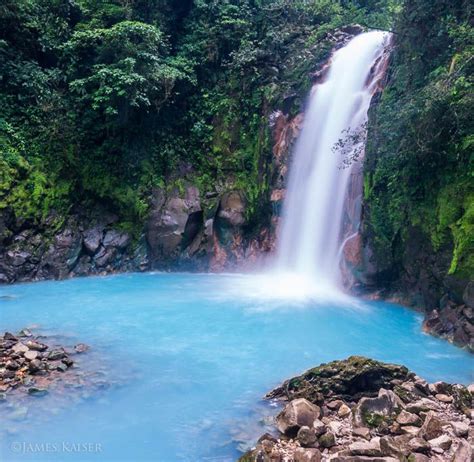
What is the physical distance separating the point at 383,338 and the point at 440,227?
2.34 m

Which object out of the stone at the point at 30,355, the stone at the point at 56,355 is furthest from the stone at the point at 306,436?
the stone at the point at 30,355

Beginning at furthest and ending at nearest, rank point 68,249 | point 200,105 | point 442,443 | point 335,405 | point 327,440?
1. point 200,105
2. point 68,249
3. point 335,405
4. point 327,440
5. point 442,443

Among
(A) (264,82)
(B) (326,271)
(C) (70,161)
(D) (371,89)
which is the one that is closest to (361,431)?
(B) (326,271)

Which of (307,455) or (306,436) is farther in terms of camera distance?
(306,436)

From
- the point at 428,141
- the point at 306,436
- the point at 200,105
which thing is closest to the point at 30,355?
the point at 306,436

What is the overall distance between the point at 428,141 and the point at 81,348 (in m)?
6.87

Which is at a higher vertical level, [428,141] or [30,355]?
[428,141]

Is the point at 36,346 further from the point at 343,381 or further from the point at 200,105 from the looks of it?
the point at 200,105

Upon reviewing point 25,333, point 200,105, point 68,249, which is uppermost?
point 200,105

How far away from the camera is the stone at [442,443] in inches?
164

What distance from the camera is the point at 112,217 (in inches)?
516

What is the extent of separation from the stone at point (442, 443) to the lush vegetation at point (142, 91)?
973 cm

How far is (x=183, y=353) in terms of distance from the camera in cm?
700

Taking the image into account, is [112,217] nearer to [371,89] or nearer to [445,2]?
[371,89]
